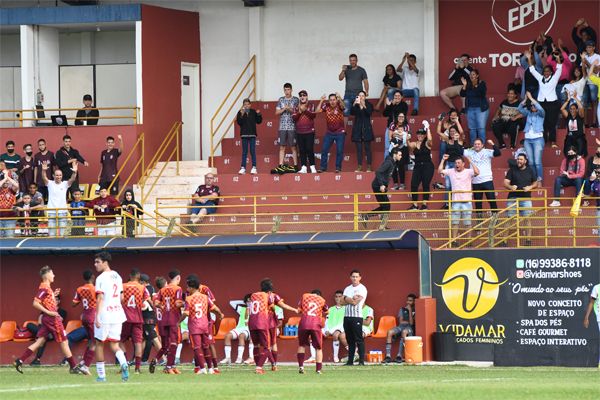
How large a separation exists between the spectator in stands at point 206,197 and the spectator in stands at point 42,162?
12.9 feet

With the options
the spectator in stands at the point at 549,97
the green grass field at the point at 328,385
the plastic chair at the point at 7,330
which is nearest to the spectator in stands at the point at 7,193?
the plastic chair at the point at 7,330

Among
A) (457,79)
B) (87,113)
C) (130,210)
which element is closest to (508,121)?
(457,79)

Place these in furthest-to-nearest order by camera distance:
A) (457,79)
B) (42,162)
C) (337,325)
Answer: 1. (457,79)
2. (42,162)
3. (337,325)

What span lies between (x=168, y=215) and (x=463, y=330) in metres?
8.65

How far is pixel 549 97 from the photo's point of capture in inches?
1303

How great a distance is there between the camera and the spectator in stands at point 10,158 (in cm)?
3444

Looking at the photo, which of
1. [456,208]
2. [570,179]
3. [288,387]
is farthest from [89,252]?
[288,387]

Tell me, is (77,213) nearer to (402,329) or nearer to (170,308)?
(170,308)

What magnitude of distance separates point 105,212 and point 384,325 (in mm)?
7149

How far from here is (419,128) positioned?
115ft

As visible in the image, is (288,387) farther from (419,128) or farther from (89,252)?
(419,128)

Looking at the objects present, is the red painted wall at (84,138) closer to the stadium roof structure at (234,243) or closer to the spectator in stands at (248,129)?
the spectator in stands at (248,129)

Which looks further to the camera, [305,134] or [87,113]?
[87,113]

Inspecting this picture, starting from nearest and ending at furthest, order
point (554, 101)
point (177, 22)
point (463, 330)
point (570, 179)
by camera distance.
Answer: point (463, 330)
point (570, 179)
point (554, 101)
point (177, 22)
